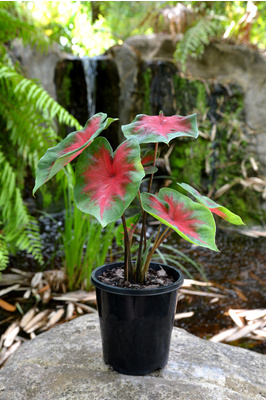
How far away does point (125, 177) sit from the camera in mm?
851

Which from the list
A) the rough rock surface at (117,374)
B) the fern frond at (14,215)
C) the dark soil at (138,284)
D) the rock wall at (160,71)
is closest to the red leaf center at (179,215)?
the dark soil at (138,284)

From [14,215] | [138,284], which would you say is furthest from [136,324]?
[14,215]

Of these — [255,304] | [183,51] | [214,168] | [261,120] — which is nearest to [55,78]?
[183,51]

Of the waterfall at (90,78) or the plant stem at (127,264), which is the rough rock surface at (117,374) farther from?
the waterfall at (90,78)

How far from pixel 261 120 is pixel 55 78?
2.18m

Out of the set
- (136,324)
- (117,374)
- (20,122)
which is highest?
(20,122)

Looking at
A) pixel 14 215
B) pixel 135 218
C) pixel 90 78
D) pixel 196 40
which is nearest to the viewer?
pixel 135 218

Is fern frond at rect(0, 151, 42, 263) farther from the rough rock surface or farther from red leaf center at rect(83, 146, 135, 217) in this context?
red leaf center at rect(83, 146, 135, 217)

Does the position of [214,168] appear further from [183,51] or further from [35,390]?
[35,390]

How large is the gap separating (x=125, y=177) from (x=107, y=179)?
0.07m

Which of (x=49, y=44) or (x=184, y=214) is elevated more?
(x=49, y=44)

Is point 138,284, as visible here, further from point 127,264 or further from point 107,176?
point 107,176

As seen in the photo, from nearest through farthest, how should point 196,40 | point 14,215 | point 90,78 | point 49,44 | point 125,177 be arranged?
point 125,177
point 14,215
point 49,44
point 196,40
point 90,78

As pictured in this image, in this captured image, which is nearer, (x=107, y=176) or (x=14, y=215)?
(x=107, y=176)
